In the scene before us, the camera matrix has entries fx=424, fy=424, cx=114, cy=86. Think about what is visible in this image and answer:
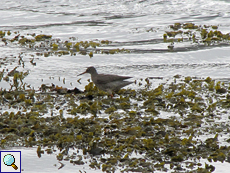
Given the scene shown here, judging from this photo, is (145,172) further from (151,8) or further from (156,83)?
(151,8)

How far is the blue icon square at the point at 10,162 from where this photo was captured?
6891 millimetres

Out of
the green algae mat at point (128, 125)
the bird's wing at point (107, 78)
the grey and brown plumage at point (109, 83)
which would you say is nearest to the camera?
the green algae mat at point (128, 125)

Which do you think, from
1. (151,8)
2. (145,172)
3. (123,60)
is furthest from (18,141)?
(151,8)

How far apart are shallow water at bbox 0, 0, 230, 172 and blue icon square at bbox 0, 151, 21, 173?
18 cm

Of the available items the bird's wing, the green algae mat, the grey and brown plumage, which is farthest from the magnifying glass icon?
the bird's wing

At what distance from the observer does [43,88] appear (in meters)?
11.1

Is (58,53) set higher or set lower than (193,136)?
higher

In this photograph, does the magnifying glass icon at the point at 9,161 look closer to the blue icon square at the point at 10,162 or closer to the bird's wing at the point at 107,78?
the blue icon square at the point at 10,162

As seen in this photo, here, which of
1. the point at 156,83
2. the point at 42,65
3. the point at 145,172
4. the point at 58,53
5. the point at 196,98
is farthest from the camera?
the point at 58,53

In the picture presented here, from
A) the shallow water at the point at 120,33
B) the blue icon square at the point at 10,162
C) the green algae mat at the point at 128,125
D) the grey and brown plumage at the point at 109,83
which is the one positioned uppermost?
the shallow water at the point at 120,33


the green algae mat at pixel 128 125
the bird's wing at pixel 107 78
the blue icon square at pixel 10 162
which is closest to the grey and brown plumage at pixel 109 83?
the bird's wing at pixel 107 78

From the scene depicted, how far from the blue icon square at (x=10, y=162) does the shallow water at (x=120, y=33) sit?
0.60 feet

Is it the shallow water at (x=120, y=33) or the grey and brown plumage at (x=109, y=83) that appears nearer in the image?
the grey and brown plumage at (x=109, y=83)

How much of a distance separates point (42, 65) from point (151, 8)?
12232 mm
